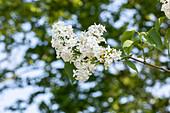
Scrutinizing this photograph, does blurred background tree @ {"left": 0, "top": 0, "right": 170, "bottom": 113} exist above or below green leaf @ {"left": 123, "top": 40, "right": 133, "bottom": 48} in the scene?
above

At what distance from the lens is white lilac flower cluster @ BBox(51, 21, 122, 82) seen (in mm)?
788

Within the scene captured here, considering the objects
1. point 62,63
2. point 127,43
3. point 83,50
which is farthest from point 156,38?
point 62,63

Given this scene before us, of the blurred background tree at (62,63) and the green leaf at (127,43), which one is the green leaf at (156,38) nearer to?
the green leaf at (127,43)

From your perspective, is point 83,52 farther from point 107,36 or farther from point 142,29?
point 142,29

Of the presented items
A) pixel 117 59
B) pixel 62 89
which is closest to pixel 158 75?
pixel 62 89

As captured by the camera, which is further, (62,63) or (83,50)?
(62,63)

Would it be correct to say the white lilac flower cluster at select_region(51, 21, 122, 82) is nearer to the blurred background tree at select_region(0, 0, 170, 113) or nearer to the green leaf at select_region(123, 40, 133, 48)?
the green leaf at select_region(123, 40, 133, 48)

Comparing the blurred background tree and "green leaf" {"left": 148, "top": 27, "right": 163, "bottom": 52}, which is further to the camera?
the blurred background tree

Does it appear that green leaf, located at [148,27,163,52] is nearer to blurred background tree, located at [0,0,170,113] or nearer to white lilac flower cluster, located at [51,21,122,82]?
white lilac flower cluster, located at [51,21,122,82]

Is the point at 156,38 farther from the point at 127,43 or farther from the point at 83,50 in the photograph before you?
the point at 83,50

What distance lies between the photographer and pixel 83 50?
30.9 inches

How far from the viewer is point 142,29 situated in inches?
135

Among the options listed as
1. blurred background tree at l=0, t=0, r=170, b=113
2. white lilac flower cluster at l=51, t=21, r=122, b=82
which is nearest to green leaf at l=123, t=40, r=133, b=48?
white lilac flower cluster at l=51, t=21, r=122, b=82

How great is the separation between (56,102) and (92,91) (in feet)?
2.12
